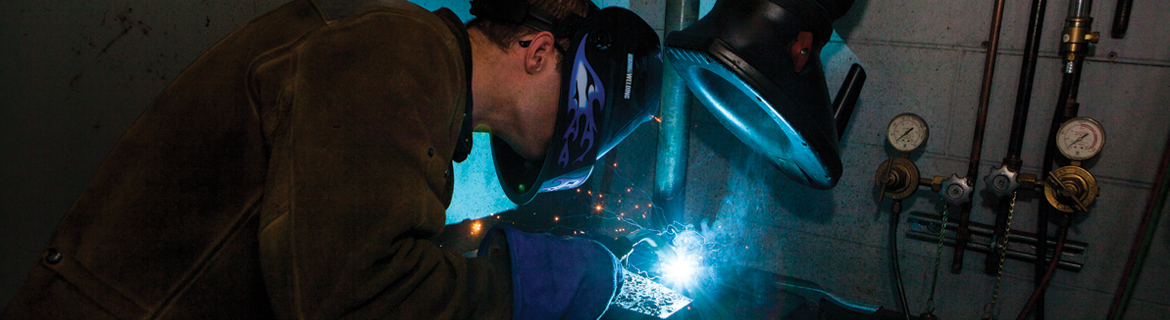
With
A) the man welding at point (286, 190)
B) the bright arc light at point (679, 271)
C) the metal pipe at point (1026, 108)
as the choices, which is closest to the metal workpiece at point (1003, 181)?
the metal pipe at point (1026, 108)

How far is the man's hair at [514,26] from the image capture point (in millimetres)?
1170

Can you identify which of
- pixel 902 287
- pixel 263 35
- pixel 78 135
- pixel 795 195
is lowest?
pixel 902 287

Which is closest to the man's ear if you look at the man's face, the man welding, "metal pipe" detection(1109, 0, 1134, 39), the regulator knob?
the man's face

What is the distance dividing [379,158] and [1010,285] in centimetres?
207

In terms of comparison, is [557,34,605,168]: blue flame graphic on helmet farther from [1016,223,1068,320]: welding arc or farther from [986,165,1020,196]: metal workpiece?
[1016,223,1068,320]: welding arc

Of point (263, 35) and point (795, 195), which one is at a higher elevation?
point (263, 35)

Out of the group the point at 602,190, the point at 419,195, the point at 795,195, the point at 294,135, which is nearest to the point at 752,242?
the point at 795,195

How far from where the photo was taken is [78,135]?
1122 millimetres

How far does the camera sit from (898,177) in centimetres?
181

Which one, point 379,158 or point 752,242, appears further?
point 752,242

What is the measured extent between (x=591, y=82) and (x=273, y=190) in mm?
694

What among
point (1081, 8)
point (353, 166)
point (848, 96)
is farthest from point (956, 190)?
point (353, 166)

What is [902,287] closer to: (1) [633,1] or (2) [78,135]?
(1) [633,1]

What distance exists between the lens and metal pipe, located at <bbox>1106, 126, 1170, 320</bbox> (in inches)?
60.9
